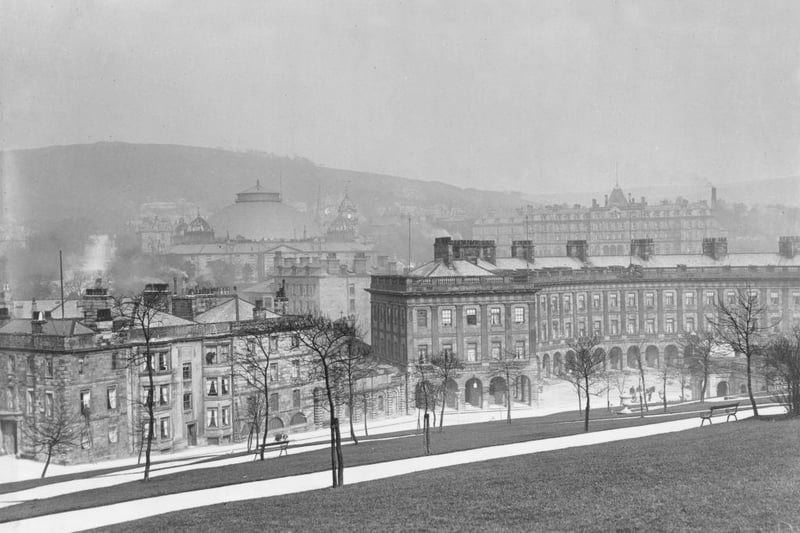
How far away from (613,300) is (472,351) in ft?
79.9

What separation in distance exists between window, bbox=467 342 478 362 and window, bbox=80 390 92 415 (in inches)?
1202

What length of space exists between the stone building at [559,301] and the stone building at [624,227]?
69589 millimetres

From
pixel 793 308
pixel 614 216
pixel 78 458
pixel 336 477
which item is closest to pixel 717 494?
pixel 336 477

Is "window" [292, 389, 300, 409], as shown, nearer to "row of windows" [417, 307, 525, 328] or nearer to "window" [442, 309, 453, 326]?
"row of windows" [417, 307, 525, 328]

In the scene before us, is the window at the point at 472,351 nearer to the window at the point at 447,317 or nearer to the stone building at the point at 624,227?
the window at the point at 447,317

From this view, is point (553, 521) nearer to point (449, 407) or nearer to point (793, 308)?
point (449, 407)

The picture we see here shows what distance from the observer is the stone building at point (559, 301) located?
70875mm

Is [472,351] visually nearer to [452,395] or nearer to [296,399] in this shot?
[452,395]

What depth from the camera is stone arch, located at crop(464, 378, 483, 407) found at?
69938 millimetres

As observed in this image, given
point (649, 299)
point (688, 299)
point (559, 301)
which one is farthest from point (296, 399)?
point (688, 299)

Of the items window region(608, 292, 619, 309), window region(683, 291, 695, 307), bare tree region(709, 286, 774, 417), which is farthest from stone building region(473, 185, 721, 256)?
bare tree region(709, 286, 774, 417)

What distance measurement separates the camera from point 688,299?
90.4 meters

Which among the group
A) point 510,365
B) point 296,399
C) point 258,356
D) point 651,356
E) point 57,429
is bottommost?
point 651,356

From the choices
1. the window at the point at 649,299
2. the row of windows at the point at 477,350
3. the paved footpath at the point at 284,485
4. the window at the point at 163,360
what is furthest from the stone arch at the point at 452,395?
the window at the point at 649,299
